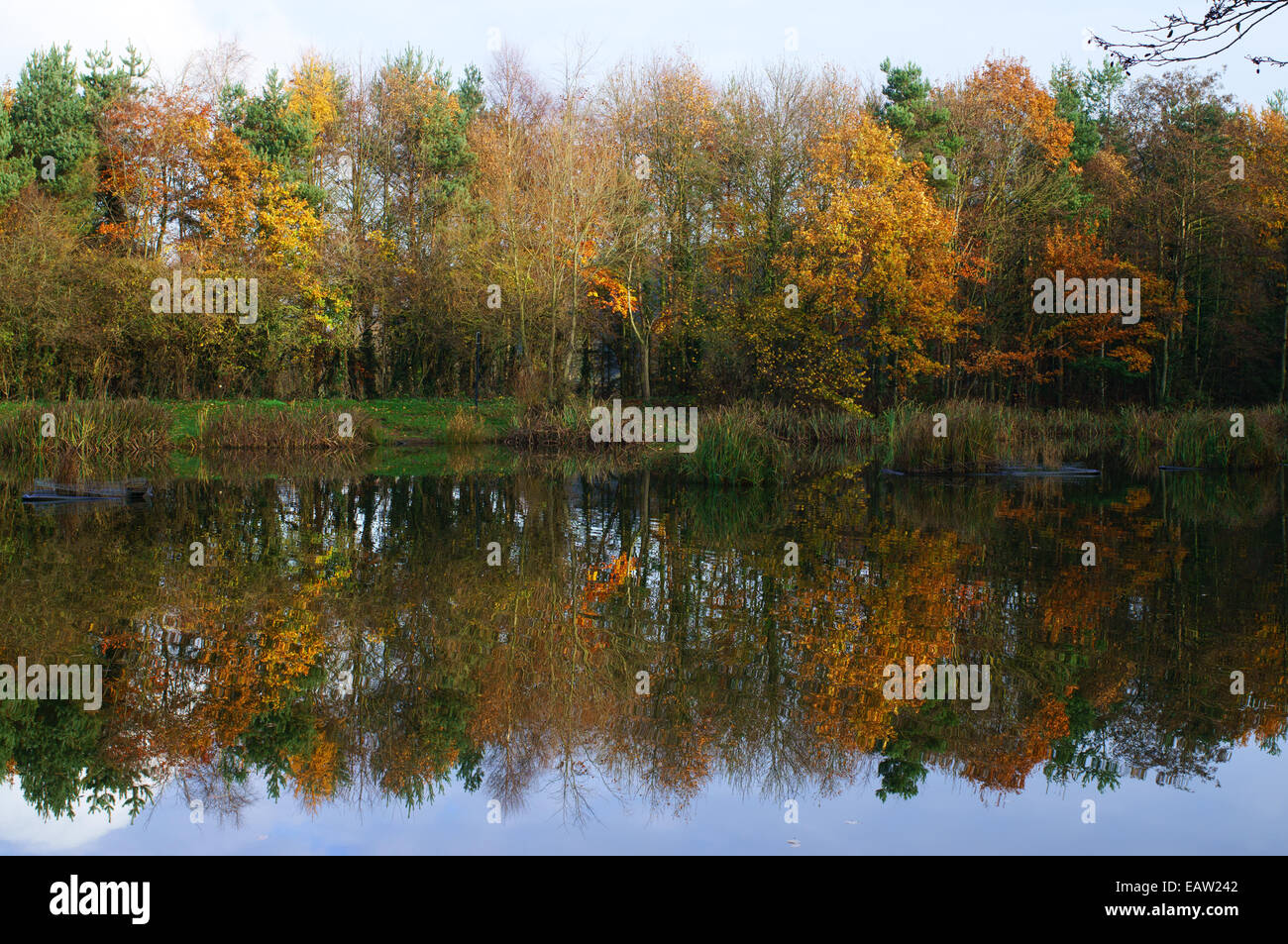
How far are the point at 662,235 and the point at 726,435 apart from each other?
16856 mm

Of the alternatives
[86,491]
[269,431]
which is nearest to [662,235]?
[269,431]

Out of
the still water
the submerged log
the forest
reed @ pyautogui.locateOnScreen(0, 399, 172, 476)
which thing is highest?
the forest

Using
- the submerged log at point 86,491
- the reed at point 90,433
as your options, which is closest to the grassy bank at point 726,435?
the reed at point 90,433

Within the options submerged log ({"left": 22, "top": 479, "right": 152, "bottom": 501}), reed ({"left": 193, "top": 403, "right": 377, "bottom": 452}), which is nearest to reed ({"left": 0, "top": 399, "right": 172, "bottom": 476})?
submerged log ({"left": 22, "top": 479, "right": 152, "bottom": 501})

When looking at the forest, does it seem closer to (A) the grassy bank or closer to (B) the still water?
(A) the grassy bank

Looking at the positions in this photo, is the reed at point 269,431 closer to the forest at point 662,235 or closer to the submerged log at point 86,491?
the forest at point 662,235

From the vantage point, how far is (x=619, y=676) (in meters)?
5.32

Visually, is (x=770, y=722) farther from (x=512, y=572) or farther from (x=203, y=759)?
(x=512, y=572)

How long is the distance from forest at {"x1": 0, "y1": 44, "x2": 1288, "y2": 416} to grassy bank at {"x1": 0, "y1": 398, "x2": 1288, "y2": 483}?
6.46 ft

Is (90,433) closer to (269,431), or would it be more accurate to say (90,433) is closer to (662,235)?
(269,431)

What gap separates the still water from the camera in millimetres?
3891

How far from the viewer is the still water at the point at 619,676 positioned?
12.8 ft

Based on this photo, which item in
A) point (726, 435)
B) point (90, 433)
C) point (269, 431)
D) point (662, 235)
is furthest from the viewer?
point (662, 235)

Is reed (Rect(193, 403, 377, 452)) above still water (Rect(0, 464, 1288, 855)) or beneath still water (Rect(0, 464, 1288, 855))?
above
